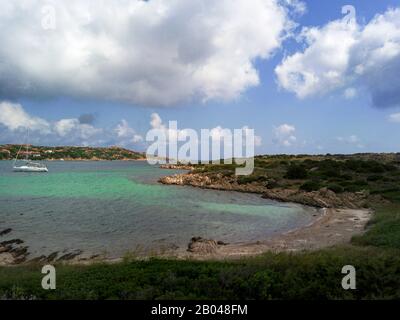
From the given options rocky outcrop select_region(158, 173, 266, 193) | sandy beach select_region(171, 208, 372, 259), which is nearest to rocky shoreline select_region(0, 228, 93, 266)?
sandy beach select_region(171, 208, 372, 259)

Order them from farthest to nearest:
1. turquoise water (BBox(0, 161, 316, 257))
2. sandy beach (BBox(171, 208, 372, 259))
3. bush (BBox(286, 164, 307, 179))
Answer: bush (BBox(286, 164, 307, 179)), turquoise water (BBox(0, 161, 316, 257)), sandy beach (BBox(171, 208, 372, 259))

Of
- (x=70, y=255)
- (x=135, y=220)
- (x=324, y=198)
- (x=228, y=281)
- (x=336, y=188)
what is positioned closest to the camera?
(x=228, y=281)

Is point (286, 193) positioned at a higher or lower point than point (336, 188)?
lower

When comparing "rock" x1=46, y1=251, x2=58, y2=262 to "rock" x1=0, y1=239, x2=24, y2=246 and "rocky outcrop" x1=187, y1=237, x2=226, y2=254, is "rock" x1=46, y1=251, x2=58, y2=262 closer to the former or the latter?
"rock" x1=0, y1=239, x2=24, y2=246

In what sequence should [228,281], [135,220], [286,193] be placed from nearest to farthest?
[228,281]
[135,220]
[286,193]

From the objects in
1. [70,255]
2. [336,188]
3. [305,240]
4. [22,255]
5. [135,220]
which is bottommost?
[22,255]

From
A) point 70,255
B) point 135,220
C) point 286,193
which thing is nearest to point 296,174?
point 286,193

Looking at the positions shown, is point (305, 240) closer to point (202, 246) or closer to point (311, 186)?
point (202, 246)

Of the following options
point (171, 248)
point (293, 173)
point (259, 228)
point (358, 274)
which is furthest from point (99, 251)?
point (293, 173)

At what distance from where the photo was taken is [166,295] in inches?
340

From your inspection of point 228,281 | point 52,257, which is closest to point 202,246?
point 52,257

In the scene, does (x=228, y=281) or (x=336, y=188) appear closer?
(x=228, y=281)

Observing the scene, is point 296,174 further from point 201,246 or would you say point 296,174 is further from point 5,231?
point 5,231

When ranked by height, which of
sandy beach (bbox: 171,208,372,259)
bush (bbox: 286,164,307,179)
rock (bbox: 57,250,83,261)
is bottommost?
rock (bbox: 57,250,83,261)
